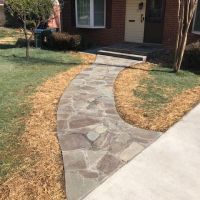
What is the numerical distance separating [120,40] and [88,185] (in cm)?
1072

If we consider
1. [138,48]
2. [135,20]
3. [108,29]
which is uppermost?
[135,20]

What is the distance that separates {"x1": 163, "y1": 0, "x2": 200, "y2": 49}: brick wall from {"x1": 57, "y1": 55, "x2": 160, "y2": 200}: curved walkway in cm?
574

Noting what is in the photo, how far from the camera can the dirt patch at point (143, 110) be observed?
5.29 meters

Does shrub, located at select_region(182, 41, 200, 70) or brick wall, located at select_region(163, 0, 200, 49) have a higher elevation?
brick wall, located at select_region(163, 0, 200, 49)

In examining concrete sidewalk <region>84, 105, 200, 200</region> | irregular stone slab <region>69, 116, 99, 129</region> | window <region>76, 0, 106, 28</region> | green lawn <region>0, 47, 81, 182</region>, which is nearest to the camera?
concrete sidewalk <region>84, 105, 200, 200</region>

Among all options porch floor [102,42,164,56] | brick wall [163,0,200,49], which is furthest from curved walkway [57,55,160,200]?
brick wall [163,0,200,49]

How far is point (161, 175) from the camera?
146 inches

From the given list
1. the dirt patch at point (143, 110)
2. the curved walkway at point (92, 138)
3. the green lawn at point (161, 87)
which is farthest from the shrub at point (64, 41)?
the curved walkway at point (92, 138)

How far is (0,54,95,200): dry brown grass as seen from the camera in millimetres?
3457

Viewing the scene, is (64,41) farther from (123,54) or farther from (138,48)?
(138,48)

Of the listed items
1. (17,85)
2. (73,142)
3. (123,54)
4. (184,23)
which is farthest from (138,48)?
(73,142)

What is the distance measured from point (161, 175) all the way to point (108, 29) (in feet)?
35.4

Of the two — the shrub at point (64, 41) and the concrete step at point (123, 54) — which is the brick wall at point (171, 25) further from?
the shrub at point (64, 41)

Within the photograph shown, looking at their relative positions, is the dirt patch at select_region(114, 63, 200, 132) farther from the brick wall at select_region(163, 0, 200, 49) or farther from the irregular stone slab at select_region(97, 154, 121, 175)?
the brick wall at select_region(163, 0, 200, 49)
